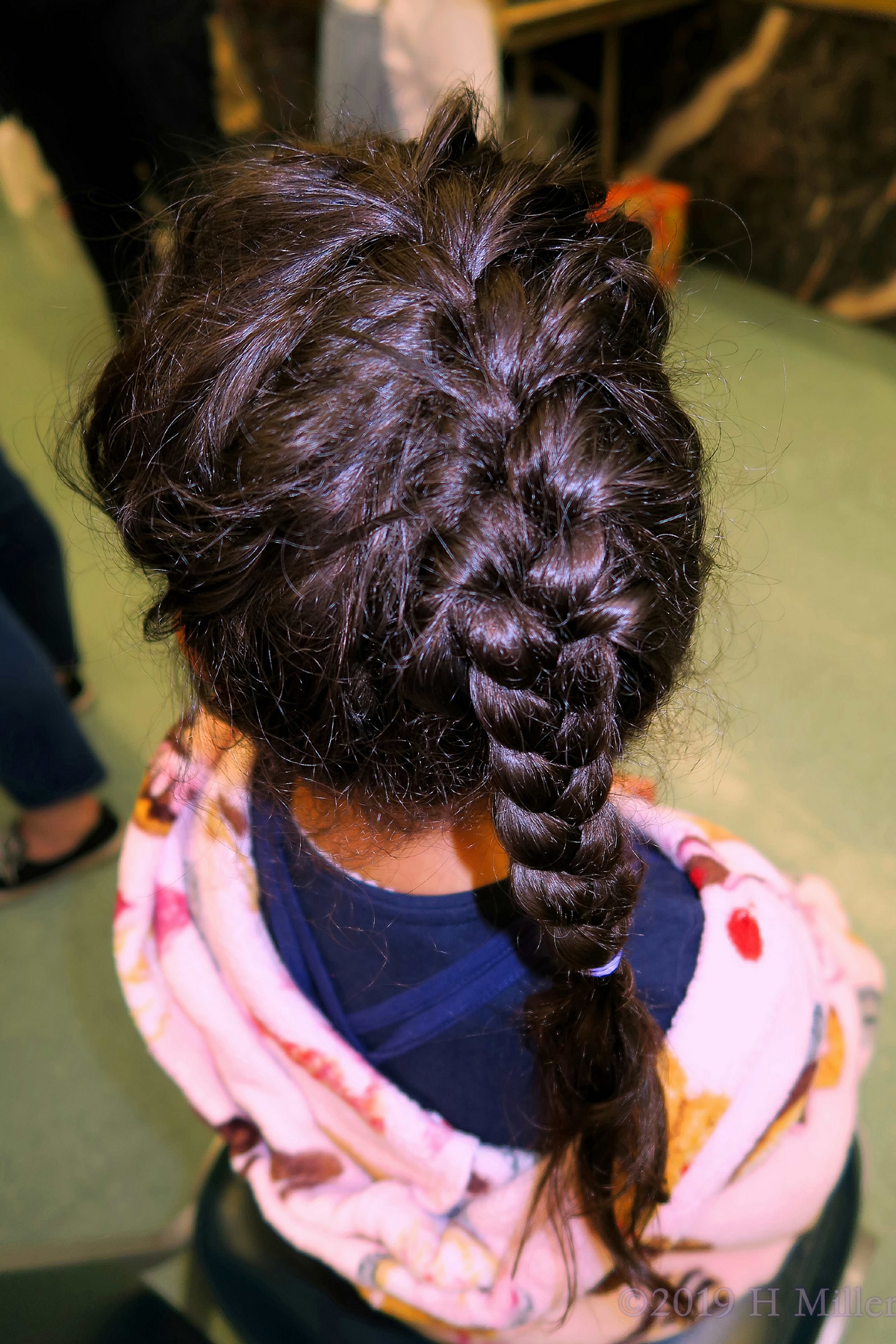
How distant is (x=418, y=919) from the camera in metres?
0.56

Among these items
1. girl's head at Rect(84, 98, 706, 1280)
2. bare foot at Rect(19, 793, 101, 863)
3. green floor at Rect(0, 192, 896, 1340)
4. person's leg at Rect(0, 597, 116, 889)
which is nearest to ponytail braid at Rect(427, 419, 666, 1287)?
girl's head at Rect(84, 98, 706, 1280)

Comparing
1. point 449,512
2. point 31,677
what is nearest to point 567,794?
point 449,512

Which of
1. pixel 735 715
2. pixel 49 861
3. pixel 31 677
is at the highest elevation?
pixel 31 677

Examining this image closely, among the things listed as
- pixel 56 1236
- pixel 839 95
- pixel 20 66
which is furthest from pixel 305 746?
pixel 839 95

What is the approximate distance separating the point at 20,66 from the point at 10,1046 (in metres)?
1.53

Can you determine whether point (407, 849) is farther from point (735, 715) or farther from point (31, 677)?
point (735, 715)

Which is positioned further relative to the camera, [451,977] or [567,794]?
[451,977]

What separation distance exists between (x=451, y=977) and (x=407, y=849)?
0.09 m

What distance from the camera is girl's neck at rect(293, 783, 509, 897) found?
540mm

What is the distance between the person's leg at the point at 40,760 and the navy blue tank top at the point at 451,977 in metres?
0.67

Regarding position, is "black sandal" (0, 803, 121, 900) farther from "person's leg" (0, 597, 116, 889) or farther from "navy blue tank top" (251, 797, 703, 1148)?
"navy blue tank top" (251, 797, 703, 1148)

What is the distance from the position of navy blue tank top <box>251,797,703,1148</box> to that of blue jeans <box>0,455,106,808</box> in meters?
0.67

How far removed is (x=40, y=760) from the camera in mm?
1249

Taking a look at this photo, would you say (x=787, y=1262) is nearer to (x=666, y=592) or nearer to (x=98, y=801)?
(x=666, y=592)
